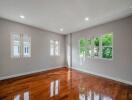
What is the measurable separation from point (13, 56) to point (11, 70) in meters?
0.63

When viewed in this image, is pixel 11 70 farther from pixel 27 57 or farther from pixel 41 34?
pixel 41 34

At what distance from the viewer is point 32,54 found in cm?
481

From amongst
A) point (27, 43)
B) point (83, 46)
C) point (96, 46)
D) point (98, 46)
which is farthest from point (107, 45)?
point (27, 43)

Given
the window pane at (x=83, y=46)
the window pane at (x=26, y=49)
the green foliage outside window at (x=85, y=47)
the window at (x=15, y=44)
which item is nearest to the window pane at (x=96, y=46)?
the green foliage outside window at (x=85, y=47)

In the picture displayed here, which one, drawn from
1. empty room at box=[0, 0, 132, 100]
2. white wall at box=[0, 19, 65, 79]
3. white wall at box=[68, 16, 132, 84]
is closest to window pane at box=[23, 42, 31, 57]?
empty room at box=[0, 0, 132, 100]

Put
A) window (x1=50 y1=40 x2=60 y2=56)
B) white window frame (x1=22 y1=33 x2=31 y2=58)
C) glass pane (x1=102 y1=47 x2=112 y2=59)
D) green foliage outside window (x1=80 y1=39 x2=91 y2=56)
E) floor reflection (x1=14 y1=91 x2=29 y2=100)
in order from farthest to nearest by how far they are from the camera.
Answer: window (x1=50 y1=40 x2=60 y2=56), green foliage outside window (x1=80 y1=39 x2=91 y2=56), white window frame (x1=22 y1=33 x2=31 y2=58), glass pane (x1=102 y1=47 x2=112 y2=59), floor reflection (x1=14 y1=91 x2=29 y2=100)

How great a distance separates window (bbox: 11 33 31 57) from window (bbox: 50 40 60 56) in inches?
59.2

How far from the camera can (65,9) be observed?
2949 mm

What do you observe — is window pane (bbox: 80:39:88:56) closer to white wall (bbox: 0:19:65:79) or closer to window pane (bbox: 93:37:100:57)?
window pane (bbox: 93:37:100:57)

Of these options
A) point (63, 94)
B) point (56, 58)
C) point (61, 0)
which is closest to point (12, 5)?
point (61, 0)

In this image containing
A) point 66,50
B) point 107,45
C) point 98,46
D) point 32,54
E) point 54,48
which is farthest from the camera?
point 66,50

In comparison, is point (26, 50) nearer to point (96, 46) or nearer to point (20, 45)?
point (20, 45)

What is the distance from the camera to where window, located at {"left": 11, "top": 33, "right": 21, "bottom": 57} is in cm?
414

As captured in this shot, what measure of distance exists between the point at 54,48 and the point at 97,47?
9.22 ft
